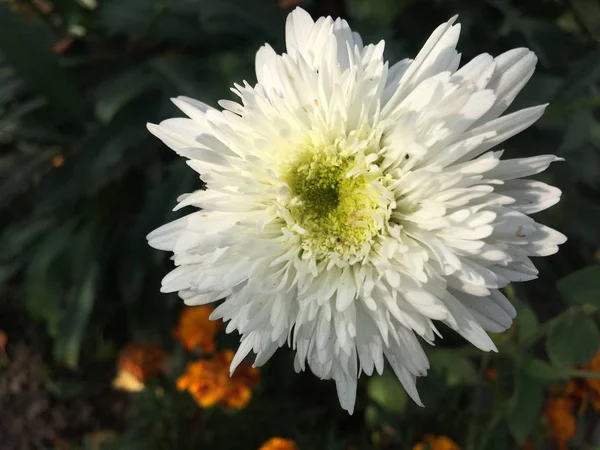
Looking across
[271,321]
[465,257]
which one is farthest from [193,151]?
[465,257]

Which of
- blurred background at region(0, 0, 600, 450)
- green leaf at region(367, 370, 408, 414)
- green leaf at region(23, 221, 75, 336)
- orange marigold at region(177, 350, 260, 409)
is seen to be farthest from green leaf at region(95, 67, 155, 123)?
green leaf at region(367, 370, 408, 414)

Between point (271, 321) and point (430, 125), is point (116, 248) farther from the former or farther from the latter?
Answer: point (430, 125)

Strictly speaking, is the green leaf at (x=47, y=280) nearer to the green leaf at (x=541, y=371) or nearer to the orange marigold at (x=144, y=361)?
the orange marigold at (x=144, y=361)

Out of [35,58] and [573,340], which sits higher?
[35,58]

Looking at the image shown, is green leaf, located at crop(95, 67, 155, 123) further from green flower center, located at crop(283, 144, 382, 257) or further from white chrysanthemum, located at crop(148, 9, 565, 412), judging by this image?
green flower center, located at crop(283, 144, 382, 257)

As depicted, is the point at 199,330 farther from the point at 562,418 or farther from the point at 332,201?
the point at 562,418

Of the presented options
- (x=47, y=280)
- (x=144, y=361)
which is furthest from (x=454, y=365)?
(x=47, y=280)

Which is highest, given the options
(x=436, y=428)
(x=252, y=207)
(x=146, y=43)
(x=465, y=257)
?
(x=146, y=43)
